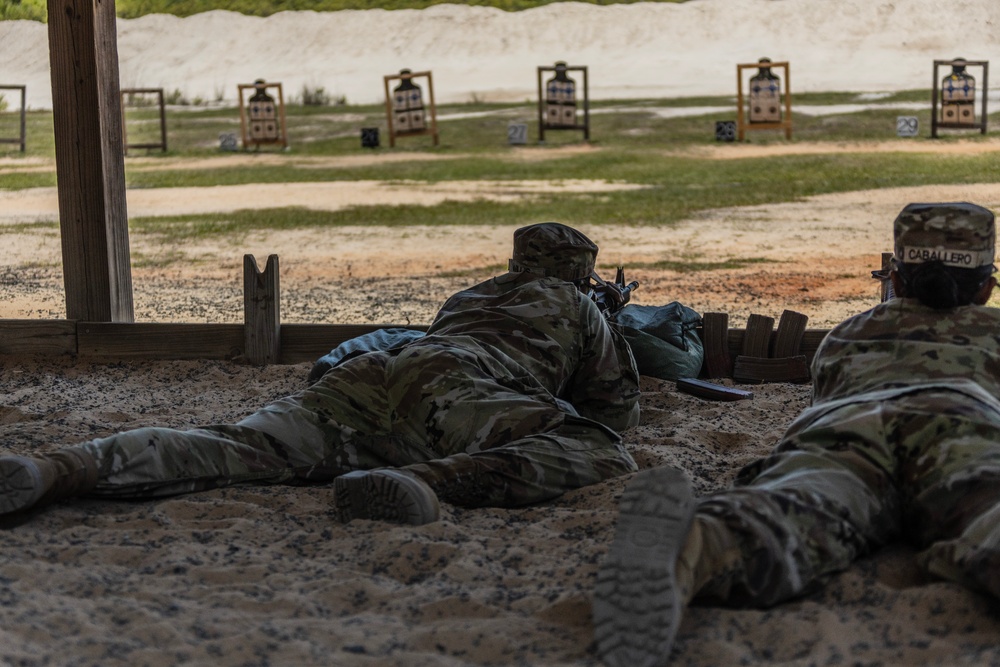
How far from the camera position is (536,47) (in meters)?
18.9

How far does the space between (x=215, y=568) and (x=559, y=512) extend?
71cm

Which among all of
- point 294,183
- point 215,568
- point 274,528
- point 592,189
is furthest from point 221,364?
point 294,183

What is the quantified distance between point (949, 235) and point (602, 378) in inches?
36.6

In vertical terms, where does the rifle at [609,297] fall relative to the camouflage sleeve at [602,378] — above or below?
above

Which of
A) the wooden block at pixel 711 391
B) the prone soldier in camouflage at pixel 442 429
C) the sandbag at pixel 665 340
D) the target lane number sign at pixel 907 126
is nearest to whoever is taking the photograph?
the prone soldier in camouflage at pixel 442 429

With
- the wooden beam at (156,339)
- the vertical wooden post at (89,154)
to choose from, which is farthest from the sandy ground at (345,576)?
the vertical wooden post at (89,154)

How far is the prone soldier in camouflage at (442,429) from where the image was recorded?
85.8 inches

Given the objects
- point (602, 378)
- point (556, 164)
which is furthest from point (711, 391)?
point (556, 164)

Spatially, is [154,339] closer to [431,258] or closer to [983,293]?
[983,293]

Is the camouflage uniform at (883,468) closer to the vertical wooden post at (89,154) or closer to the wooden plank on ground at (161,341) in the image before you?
the wooden plank on ground at (161,341)

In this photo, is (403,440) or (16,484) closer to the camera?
(16,484)

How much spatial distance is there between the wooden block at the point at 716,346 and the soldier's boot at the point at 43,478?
6.77 feet

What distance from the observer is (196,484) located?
2344mm

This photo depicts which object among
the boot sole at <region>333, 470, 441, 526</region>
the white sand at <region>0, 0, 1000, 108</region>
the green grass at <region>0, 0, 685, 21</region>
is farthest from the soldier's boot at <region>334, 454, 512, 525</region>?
the green grass at <region>0, 0, 685, 21</region>
